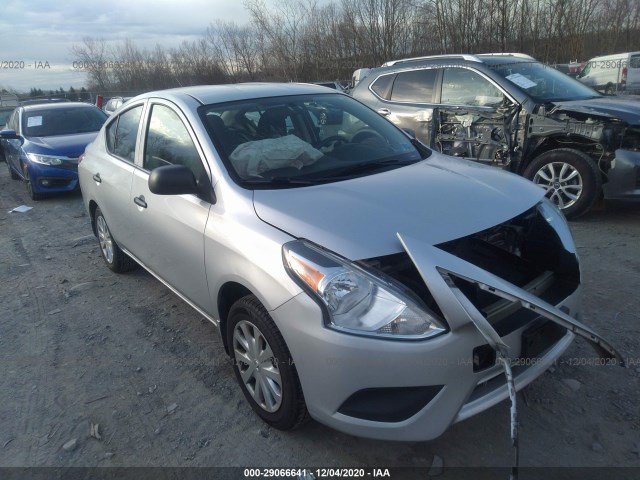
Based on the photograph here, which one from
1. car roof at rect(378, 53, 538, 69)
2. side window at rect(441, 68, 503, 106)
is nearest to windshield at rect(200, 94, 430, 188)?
side window at rect(441, 68, 503, 106)

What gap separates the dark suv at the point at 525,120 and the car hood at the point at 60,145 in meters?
5.10

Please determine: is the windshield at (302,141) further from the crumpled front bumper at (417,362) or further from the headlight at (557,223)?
the crumpled front bumper at (417,362)

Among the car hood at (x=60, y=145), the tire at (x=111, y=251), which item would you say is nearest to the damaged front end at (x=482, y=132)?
the tire at (x=111, y=251)

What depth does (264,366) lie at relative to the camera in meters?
2.50

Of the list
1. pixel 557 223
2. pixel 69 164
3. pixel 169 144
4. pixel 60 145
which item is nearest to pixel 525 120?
pixel 557 223

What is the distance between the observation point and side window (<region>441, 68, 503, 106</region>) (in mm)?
6020

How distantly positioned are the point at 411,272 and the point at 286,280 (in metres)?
0.57

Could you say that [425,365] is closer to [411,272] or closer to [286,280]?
[411,272]

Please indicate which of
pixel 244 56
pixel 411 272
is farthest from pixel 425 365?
pixel 244 56

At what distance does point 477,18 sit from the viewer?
62.1 ft

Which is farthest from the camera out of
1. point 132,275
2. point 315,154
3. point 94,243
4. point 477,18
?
point 477,18

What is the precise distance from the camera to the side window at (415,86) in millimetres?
6680

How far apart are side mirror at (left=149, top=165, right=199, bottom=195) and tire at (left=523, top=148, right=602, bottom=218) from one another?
14.2 feet

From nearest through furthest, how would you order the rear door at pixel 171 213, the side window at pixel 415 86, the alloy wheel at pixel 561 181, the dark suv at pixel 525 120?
the rear door at pixel 171 213, the dark suv at pixel 525 120, the alloy wheel at pixel 561 181, the side window at pixel 415 86
